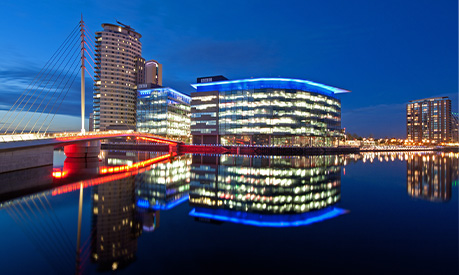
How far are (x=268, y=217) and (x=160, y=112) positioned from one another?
11578 cm

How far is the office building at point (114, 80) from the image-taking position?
142 m

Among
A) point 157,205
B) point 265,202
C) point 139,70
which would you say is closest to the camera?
point 157,205

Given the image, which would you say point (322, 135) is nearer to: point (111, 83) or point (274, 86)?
point (274, 86)

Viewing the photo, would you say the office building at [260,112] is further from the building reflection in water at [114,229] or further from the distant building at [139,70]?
the building reflection in water at [114,229]

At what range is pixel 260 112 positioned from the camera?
91.1 meters

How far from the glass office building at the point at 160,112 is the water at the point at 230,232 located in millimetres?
104735

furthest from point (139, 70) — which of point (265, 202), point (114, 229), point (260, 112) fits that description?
point (114, 229)

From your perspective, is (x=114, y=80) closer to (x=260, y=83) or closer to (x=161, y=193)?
(x=260, y=83)

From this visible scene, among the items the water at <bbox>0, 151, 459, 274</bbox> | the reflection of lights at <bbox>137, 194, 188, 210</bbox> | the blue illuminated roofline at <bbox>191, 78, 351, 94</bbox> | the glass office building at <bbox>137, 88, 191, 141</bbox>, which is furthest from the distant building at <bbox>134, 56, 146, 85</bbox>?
the reflection of lights at <bbox>137, 194, 188, 210</bbox>

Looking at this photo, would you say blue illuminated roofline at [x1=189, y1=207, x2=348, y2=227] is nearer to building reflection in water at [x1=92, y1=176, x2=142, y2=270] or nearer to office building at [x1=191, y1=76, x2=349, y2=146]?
building reflection in water at [x1=92, y1=176, x2=142, y2=270]

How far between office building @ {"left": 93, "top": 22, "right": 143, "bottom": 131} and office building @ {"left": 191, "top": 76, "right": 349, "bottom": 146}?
6211 cm

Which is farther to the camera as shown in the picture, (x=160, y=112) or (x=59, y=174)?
(x=160, y=112)

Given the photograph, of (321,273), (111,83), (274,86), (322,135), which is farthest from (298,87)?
(111,83)

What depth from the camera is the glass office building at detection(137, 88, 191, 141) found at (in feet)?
400
